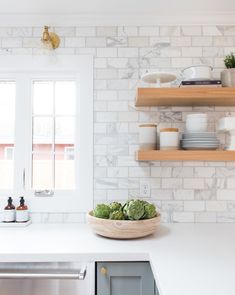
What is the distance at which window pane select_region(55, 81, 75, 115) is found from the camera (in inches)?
84.5

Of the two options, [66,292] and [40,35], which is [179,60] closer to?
[40,35]

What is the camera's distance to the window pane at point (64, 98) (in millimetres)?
2146

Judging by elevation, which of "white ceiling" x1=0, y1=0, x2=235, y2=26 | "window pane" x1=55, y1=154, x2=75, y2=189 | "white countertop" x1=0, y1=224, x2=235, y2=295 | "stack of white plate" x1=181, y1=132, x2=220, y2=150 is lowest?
"white countertop" x1=0, y1=224, x2=235, y2=295

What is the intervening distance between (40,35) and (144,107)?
3.27 feet

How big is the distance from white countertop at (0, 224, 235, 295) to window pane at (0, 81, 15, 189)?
44cm

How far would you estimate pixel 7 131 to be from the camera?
7.01 feet

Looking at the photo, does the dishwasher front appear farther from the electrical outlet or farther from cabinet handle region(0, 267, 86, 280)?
the electrical outlet

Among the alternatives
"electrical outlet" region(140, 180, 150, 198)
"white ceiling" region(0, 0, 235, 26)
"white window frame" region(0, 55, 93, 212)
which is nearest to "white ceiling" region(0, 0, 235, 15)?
"white ceiling" region(0, 0, 235, 26)

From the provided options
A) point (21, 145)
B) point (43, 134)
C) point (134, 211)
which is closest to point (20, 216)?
point (21, 145)

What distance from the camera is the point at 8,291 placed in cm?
138

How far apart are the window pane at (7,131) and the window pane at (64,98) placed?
0.35 metres

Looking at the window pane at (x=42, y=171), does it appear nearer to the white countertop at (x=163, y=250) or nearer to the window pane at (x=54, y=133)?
the window pane at (x=54, y=133)

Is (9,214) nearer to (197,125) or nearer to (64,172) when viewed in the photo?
(64,172)

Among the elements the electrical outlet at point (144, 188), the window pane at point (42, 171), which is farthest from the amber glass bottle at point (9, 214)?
the electrical outlet at point (144, 188)
